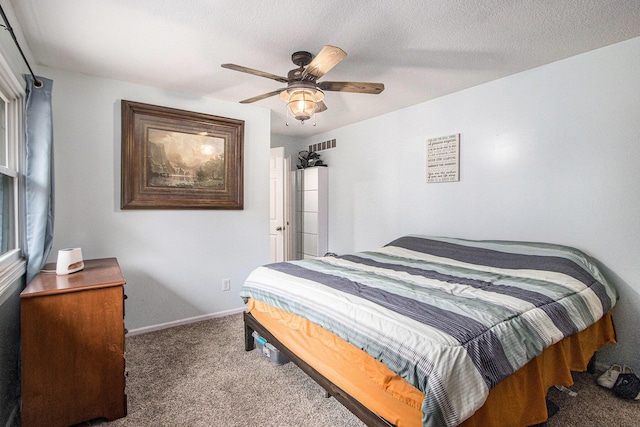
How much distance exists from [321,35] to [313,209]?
2.84 metres

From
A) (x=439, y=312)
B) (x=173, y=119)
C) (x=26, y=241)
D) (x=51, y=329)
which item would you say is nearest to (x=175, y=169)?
(x=173, y=119)

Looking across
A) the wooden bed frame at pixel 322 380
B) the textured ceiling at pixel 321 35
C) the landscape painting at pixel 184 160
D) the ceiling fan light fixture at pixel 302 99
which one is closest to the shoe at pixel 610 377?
the wooden bed frame at pixel 322 380

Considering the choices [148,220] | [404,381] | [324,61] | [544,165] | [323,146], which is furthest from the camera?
[323,146]

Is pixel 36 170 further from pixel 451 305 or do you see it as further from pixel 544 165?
pixel 544 165

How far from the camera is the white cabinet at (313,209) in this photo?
4.58m

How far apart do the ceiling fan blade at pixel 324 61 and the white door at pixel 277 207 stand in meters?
2.51

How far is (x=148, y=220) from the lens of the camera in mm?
2979

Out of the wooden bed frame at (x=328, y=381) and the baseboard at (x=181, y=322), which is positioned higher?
the wooden bed frame at (x=328, y=381)

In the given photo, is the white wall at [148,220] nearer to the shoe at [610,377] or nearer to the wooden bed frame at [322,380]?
the wooden bed frame at [322,380]

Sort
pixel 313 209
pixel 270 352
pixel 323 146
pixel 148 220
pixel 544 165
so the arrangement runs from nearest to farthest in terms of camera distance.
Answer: pixel 270 352 → pixel 544 165 → pixel 148 220 → pixel 313 209 → pixel 323 146

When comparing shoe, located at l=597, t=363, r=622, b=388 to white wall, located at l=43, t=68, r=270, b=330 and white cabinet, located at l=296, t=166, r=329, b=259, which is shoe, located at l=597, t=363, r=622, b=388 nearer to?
white wall, located at l=43, t=68, r=270, b=330

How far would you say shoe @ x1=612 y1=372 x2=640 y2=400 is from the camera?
76.1 inches

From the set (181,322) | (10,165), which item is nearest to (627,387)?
(181,322)

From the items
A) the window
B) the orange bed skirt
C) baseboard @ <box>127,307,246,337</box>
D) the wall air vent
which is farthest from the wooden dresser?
the wall air vent
